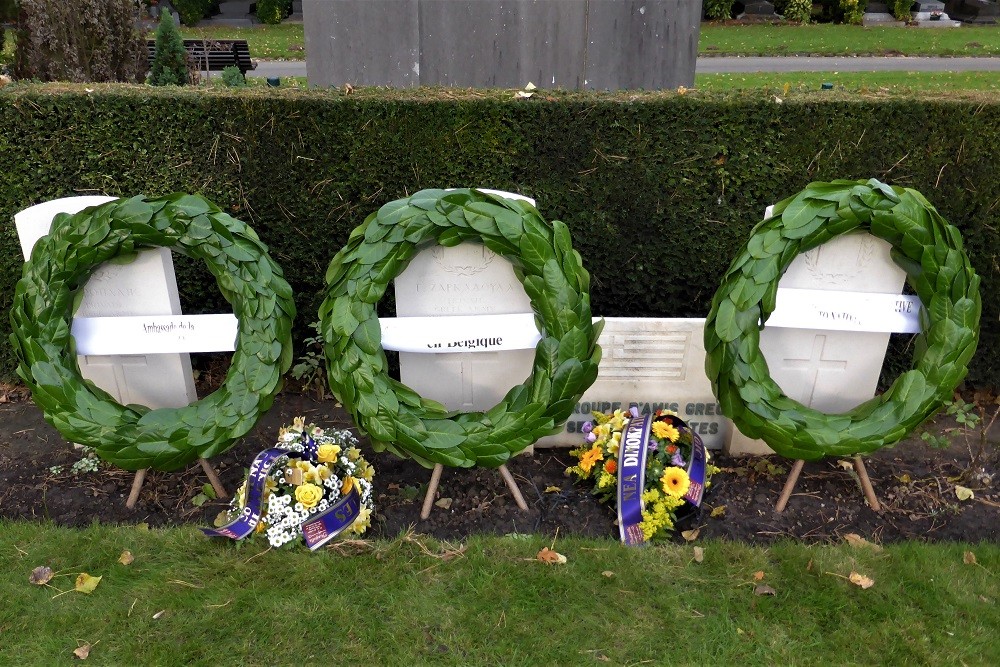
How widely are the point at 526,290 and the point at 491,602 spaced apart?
1.33 m

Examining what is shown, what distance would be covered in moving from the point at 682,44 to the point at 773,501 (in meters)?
3.96

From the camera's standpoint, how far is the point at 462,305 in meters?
3.36

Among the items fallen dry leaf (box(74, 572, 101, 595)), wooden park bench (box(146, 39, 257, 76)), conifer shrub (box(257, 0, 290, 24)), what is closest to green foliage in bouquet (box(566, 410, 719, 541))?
fallen dry leaf (box(74, 572, 101, 595))

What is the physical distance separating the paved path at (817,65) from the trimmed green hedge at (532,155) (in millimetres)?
12222

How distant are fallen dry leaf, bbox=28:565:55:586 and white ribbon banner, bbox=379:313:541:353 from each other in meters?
1.69

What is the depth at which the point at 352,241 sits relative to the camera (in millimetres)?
3221

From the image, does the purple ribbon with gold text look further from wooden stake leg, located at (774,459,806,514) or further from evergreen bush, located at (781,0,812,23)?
evergreen bush, located at (781,0,812,23)

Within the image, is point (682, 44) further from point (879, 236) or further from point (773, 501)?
point (773, 501)

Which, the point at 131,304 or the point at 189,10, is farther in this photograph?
the point at 189,10

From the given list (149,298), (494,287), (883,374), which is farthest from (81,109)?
(883,374)

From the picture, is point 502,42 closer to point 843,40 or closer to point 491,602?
point 491,602

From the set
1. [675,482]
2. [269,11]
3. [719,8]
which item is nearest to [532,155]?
[675,482]

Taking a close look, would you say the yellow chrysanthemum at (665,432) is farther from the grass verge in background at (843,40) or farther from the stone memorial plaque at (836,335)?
the grass verge in background at (843,40)

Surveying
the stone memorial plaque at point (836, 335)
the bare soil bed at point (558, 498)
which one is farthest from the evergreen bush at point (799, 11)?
the stone memorial plaque at point (836, 335)
